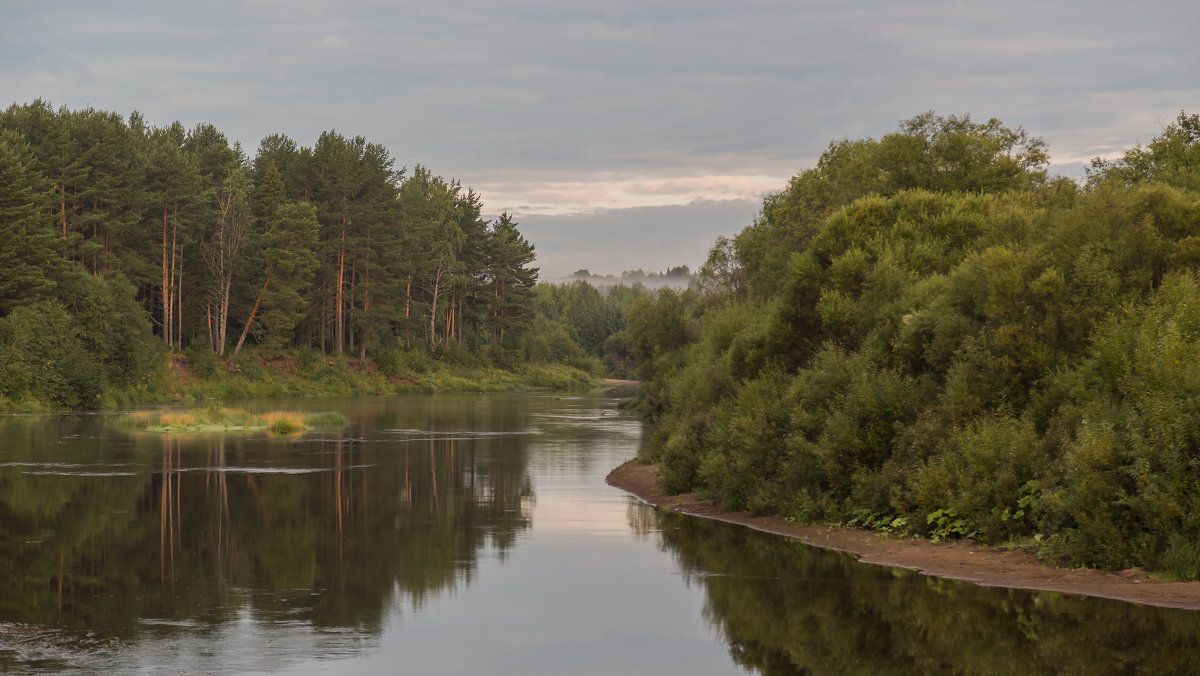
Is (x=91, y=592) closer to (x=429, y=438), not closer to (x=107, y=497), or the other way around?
(x=107, y=497)

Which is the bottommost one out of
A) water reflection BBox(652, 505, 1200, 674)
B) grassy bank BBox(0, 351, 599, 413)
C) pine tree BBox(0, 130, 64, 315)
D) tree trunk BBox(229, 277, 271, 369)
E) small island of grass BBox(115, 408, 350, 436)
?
water reflection BBox(652, 505, 1200, 674)

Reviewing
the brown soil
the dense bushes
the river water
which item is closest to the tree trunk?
the dense bushes

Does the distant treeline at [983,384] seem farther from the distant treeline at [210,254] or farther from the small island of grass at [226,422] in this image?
the distant treeline at [210,254]

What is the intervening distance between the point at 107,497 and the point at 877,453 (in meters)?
20.3

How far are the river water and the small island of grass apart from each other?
67.5 feet

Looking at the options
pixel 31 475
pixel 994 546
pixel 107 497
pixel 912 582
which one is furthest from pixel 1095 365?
pixel 31 475

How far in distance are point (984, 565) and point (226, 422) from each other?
150ft

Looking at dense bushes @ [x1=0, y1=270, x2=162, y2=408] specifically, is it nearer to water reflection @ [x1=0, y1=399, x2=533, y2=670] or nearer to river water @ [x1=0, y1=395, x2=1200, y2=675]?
water reflection @ [x1=0, y1=399, x2=533, y2=670]

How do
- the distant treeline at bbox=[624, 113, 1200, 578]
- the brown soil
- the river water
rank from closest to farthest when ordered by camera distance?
the river water
the brown soil
the distant treeline at bbox=[624, 113, 1200, 578]

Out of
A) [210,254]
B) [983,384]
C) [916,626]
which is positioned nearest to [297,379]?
[210,254]

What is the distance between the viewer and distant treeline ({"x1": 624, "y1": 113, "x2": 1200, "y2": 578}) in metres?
18.9

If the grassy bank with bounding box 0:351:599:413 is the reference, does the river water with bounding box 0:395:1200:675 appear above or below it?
below

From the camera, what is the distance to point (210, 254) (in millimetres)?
89188

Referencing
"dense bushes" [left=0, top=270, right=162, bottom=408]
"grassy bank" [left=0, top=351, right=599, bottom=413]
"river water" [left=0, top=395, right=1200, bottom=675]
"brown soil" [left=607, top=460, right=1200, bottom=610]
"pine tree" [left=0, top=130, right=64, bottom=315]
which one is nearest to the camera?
"river water" [left=0, top=395, right=1200, bottom=675]
